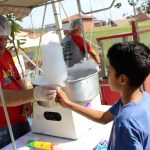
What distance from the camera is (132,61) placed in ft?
3.44

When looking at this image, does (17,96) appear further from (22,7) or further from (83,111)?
(22,7)

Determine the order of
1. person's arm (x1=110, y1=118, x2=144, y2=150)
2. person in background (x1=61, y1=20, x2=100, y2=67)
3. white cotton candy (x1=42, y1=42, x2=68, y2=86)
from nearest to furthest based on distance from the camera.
→ person's arm (x1=110, y1=118, x2=144, y2=150) → white cotton candy (x1=42, y1=42, x2=68, y2=86) → person in background (x1=61, y1=20, x2=100, y2=67)

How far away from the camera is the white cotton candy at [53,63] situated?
3.93 ft

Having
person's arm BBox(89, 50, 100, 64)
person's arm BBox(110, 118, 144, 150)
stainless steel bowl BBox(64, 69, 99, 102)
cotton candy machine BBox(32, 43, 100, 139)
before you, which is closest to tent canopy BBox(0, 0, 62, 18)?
cotton candy machine BBox(32, 43, 100, 139)

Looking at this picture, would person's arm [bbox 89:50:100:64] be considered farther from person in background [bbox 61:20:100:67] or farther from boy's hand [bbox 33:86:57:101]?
boy's hand [bbox 33:86:57:101]

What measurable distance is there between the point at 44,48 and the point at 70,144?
0.53 meters

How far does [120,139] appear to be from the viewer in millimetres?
994

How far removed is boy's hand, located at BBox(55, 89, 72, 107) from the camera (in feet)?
4.18

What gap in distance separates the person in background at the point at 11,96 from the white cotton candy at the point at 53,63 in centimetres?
17

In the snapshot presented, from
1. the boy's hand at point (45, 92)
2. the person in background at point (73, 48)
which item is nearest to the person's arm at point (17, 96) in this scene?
the boy's hand at point (45, 92)

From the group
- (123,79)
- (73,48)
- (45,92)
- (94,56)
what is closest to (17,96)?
(45,92)

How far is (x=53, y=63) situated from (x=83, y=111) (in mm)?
308

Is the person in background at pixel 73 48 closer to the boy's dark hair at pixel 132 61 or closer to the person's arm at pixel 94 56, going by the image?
the person's arm at pixel 94 56

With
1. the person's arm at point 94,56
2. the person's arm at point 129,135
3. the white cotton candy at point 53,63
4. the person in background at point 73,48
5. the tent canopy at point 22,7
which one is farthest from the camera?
the person's arm at point 94,56
